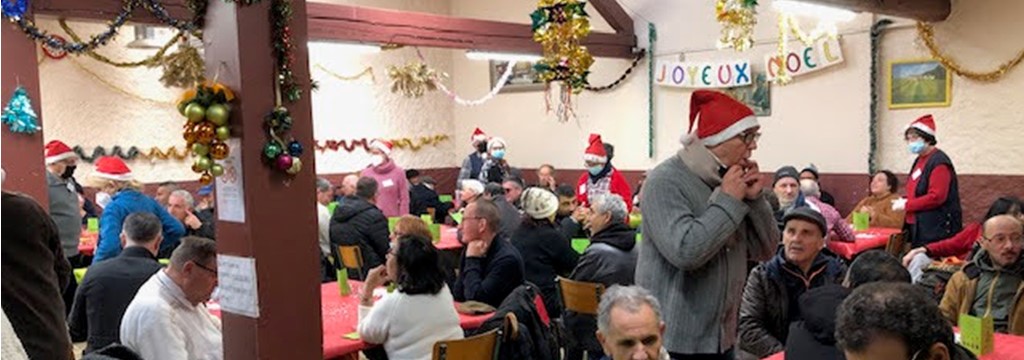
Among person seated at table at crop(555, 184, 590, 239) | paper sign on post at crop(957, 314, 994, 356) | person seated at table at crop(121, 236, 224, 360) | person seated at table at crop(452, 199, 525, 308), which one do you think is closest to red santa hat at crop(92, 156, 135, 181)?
person seated at table at crop(555, 184, 590, 239)

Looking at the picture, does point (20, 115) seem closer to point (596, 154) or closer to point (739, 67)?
point (596, 154)

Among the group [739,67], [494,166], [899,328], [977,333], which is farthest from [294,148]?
[494,166]

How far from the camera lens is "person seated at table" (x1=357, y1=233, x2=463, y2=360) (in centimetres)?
350

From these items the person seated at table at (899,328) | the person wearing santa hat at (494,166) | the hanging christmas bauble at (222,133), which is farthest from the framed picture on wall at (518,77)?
the person seated at table at (899,328)

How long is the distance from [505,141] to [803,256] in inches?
320

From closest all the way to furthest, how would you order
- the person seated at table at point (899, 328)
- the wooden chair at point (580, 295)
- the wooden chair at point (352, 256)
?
1. the person seated at table at point (899, 328)
2. the wooden chair at point (580, 295)
3. the wooden chair at point (352, 256)

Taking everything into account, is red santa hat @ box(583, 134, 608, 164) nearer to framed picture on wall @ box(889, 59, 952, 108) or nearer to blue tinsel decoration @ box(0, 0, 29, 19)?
framed picture on wall @ box(889, 59, 952, 108)

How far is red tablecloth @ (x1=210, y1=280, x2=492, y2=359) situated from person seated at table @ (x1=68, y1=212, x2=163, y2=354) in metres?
0.39

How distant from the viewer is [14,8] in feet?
17.2

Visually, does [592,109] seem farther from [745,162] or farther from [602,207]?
[745,162]

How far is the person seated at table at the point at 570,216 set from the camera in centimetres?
655

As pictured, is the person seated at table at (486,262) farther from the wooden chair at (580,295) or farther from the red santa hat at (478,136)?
the red santa hat at (478,136)

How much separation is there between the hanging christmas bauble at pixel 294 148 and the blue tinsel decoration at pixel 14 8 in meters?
2.96

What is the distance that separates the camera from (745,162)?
2.74 m
